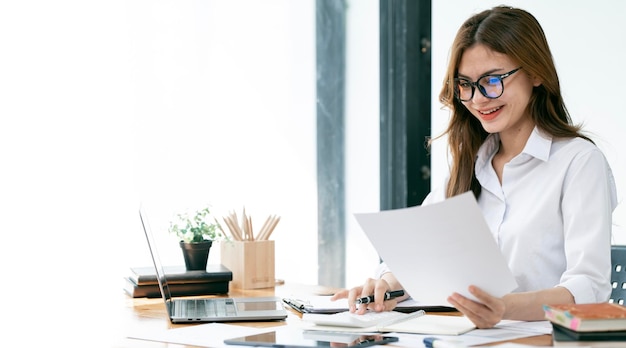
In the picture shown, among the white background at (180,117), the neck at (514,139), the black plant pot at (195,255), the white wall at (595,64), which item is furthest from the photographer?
the white background at (180,117)

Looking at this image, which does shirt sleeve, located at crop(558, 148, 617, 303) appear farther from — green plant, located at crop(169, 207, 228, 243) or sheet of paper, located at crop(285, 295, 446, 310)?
green plant, located at crop(169, 207, 228, 243)

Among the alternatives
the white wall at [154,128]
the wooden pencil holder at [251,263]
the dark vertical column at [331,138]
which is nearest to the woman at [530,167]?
the wooden pencil holder at [251,263]

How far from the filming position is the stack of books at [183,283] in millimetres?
2326

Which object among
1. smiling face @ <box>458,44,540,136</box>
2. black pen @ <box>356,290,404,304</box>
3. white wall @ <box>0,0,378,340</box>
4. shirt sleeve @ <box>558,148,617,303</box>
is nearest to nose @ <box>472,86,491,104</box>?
smiling face @ <box>458,44,540,136</box>

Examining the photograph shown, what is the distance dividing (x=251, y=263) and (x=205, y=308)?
0.55 m

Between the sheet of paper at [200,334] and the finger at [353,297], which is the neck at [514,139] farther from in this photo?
the sheet of paper at [200,334]

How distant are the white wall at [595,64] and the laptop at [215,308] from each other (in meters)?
1.15

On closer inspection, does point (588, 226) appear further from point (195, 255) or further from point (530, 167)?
point (195, 255)

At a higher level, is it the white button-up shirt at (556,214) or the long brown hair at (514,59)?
the long brown hair at (514,59)

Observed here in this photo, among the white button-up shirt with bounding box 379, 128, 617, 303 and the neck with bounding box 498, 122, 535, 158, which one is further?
the neck with bounding box 498, 122, 535, 158

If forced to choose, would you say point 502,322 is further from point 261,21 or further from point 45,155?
point 261,21

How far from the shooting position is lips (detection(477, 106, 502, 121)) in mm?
2072

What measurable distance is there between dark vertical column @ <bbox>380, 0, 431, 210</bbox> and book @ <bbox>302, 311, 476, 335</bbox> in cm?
184

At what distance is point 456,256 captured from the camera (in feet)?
4.81
